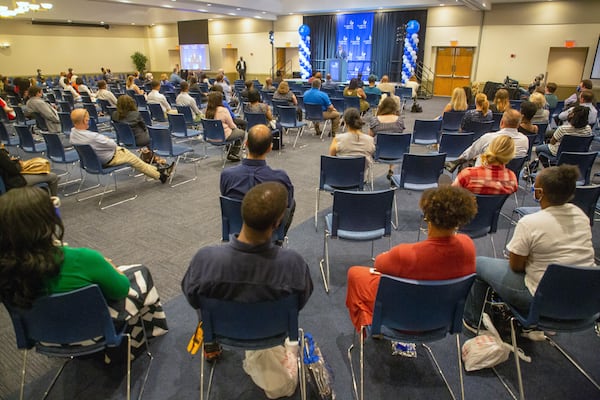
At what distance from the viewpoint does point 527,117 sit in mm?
5387

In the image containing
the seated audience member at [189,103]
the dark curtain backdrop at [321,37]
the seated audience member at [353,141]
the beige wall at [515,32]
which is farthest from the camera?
the dark curtain backdrop at [321,37]

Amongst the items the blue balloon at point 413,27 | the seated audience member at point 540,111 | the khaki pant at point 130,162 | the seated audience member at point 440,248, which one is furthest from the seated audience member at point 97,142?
the blue balloon at point 413,27

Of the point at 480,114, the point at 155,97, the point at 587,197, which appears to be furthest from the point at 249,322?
the point at 155,97

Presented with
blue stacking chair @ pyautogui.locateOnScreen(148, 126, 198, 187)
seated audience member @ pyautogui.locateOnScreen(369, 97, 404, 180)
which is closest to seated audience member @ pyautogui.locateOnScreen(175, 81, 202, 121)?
blue stacking chair @ pyautogui.locateOnScreen(148, 126, 198, 187)

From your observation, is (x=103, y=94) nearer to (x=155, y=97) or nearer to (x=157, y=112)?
(x=155, y=97)

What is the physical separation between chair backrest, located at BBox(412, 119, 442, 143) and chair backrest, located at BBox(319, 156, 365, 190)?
2512 mm

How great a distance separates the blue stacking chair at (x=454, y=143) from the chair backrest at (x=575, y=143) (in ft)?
3.70

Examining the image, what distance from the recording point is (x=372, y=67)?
18.7 m

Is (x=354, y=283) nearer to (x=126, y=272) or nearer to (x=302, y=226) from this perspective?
(x=126, y=272)

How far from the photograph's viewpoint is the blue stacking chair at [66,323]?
1693 mm

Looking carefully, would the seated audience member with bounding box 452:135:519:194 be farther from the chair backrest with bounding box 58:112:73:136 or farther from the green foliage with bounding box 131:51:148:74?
the green foliage with bounding box 131:51:148:74

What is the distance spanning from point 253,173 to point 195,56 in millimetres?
23077

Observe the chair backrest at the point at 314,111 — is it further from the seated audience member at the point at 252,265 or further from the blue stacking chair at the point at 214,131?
the seated audience member at the point at 252,265

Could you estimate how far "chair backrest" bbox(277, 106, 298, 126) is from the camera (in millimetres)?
7449
